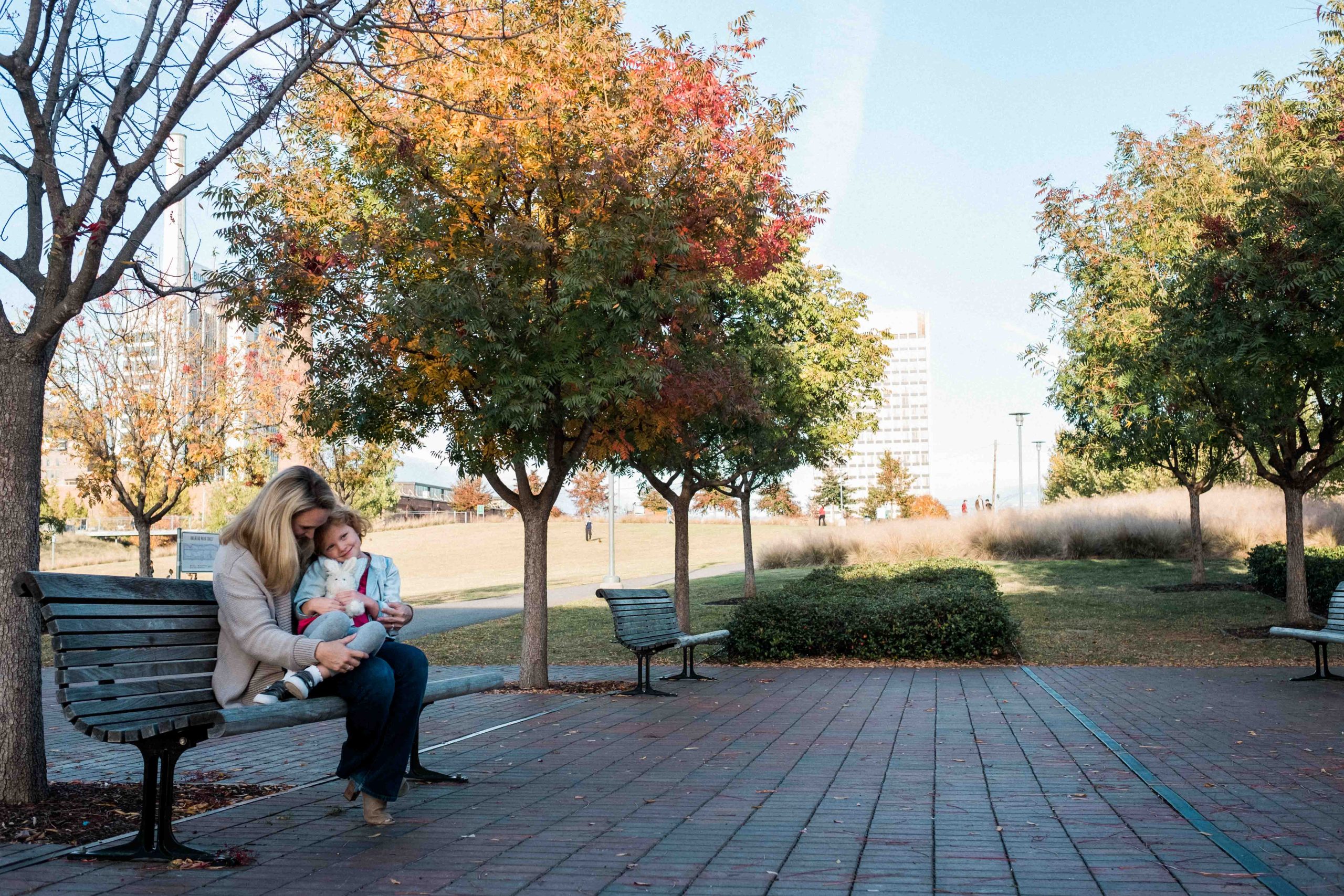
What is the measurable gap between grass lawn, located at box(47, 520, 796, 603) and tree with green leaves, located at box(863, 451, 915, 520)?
8.48 meters

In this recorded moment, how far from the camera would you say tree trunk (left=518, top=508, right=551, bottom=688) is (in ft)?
35.9

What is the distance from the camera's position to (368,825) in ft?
16.5

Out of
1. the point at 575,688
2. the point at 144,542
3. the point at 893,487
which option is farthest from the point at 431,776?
the point at 893,487

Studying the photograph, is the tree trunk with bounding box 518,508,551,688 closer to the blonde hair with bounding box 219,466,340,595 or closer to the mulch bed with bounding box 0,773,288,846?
the mulch bed with bounding box 0,773,288,846

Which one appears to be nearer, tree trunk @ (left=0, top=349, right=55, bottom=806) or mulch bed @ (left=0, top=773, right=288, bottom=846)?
mulch bed @ (left=0, top=773, right=288, bottom=846)

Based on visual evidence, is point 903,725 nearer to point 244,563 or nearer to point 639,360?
point 639,360

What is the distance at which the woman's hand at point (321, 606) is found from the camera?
504 centimetres

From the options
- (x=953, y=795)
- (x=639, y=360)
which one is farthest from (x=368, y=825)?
(x=639, y=360)

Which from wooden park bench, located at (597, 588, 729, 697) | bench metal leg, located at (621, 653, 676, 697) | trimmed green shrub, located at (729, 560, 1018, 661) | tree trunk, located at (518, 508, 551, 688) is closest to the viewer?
wooden park bench, located at (597, 588, 729, 697)

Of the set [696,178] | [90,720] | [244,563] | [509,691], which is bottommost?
[509,691]

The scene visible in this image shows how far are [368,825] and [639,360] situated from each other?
198 inches

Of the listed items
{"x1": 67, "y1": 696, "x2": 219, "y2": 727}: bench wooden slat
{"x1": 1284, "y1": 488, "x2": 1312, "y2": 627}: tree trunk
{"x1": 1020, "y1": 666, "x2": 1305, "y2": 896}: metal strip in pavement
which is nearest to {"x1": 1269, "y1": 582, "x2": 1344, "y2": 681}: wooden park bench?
{"x1": 1020, "y1": 666, "x2": 1305, "y2": 896}: metal strip in pavement

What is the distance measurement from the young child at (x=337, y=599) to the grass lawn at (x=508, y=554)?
19.5 metres

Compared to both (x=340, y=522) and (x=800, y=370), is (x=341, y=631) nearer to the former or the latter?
(x=340, y=522)
